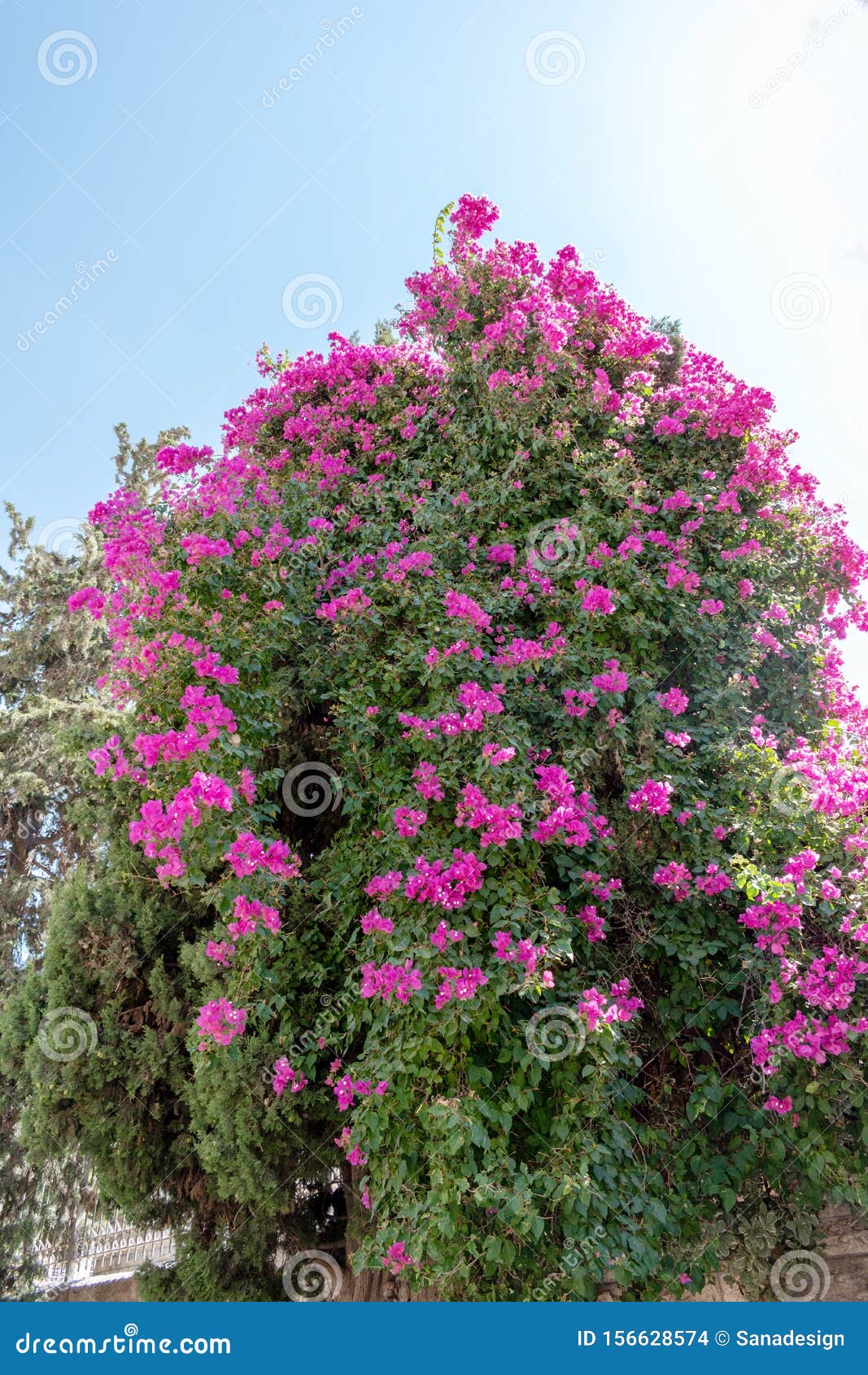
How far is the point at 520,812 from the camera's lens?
3.12 m

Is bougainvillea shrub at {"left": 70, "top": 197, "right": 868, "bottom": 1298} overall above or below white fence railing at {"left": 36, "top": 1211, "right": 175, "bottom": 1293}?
above

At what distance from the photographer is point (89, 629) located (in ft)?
33.6

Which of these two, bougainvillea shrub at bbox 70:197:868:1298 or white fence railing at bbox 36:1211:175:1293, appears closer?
bougainvillea shrub at bbox 70:197:868:1298

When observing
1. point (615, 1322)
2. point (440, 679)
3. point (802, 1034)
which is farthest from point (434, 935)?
point (615, 1322)

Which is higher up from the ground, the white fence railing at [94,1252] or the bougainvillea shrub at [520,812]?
the bougainvillea shrub at [520,812]

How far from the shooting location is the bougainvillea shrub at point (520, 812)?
2.98m

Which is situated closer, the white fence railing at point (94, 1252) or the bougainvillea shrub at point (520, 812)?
the bougainvillea shrub at point (520, 812)

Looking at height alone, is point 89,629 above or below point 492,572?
above

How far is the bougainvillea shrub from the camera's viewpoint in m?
2.98

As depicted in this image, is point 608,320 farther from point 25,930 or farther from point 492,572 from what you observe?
point 25,930

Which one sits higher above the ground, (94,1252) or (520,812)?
(520,812)

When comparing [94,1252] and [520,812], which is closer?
[520,812]

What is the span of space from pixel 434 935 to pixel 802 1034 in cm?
135

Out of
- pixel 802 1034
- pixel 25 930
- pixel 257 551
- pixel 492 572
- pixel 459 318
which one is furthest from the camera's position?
pixel 25 930
